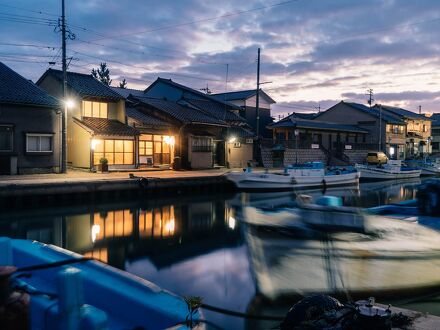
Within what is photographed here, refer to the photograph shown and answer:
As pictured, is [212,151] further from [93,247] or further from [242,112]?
[93,247]

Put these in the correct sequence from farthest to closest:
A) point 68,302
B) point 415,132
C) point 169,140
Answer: point 415,132, point 169,140, point 68,302

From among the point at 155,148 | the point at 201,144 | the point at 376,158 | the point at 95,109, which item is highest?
the point at 95,109

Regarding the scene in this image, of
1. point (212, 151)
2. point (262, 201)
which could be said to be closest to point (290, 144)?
point (212, 151)

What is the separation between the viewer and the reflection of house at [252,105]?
4437 centimetres

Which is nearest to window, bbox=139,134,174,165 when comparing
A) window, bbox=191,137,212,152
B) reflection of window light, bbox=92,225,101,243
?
window, bbox=191,137,212,152

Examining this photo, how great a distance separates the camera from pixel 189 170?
29766 millimetres

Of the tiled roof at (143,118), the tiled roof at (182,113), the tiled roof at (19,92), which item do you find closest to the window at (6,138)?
the tiled roof at (19,92)

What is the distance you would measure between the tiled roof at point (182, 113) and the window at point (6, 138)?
37.7ft

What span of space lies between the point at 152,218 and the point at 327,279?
11531 mm

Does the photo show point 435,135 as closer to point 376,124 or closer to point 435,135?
point 435,135

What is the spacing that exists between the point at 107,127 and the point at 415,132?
1931 inches

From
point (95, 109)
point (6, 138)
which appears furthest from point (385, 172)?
point (6, 138)

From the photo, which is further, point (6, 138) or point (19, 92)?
point (19, 92)

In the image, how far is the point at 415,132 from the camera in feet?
198
